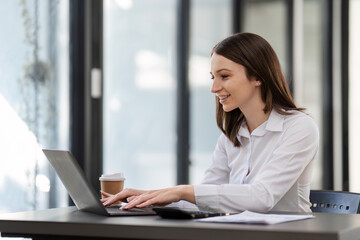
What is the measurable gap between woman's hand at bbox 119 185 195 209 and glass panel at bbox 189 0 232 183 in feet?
7.55

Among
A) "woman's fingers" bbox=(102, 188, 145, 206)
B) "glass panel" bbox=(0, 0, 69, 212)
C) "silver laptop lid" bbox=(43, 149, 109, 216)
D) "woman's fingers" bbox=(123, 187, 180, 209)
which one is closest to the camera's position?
"silver laptop lid" bbox=(43, 149, 109, 216)

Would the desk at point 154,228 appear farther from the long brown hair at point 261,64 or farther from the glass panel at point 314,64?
the glass panel at point 314,64

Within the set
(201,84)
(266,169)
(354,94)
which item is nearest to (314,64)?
(354,94)

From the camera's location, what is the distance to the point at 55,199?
2.78 meters

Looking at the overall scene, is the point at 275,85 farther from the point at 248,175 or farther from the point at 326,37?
the point at 326,37

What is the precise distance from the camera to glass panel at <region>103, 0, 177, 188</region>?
10.7 feet

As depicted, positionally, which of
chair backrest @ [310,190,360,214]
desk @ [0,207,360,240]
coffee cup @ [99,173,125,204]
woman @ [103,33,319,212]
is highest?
woman @ [103,33,319,212]

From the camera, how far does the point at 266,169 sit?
192cm

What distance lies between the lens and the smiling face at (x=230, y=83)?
2.11 m

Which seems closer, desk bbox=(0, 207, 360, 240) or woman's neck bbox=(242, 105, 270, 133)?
desk bbox=(0, 207, 360, 240)

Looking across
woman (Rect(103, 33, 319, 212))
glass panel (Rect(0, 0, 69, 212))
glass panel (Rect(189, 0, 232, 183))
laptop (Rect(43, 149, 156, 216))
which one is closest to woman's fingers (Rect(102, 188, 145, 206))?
woman (Rect(103, 33, 319, 212))

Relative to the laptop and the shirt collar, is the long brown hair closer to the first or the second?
the shirt collar

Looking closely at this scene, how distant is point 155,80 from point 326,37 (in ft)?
8.55

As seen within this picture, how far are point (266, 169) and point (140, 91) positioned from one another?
178 centimetres
